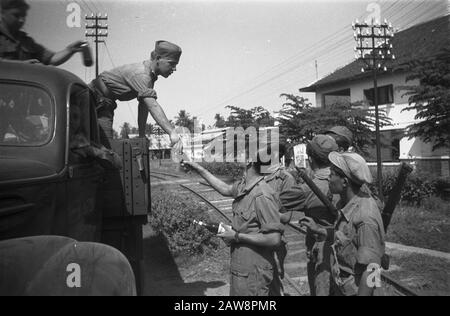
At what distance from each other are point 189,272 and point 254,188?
3745 millimetres

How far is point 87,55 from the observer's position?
Result: 147 inches

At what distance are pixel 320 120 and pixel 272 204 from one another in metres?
11.6

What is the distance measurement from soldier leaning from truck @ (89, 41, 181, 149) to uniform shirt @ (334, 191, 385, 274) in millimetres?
1558

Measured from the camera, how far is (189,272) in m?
6.22

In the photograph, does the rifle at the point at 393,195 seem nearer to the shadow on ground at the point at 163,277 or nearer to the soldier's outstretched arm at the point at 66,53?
the soldier's outstretched arm at the point at 66,53

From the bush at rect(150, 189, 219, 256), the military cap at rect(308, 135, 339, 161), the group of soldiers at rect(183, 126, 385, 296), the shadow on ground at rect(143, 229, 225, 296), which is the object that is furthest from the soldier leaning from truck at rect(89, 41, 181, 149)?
the bush at rect(150, 189, 219, 256)

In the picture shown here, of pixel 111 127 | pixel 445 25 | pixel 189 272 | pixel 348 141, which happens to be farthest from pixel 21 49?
pixel 445 25

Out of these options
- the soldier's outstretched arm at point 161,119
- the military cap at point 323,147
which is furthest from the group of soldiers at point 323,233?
the military cap at point 323,147

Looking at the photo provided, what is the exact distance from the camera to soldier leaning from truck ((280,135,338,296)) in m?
3.36

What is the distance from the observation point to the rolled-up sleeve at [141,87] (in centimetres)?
385

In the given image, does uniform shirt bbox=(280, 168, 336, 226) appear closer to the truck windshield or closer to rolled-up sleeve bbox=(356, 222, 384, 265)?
rolled-up sleeve bbox=(356, 222, 384, 265)

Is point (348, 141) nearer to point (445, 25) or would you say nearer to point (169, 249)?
point (169, 249)

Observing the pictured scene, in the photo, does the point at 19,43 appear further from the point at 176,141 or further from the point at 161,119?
the point at 176,141

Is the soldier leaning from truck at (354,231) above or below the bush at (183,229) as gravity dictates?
above
